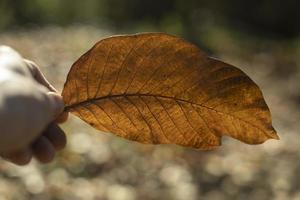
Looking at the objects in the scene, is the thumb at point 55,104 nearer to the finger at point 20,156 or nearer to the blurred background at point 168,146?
the finger at point 20,156

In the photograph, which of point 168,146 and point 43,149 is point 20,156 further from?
point 168,146

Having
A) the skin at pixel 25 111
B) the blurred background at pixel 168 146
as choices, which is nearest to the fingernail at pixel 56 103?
the skin at pixel 25 111

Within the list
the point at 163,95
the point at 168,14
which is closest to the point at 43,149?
the point at 163,95

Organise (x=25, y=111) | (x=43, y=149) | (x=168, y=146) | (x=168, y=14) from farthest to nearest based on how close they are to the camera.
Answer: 1. (x=168, y=14)
2. (x=168, y=146)
3. (x=43, y=149)
4. (x=25, y=111)

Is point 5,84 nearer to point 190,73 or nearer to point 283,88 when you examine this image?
point 190,73

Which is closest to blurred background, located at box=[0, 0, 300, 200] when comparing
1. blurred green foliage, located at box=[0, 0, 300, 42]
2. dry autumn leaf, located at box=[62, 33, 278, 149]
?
blurred green foliage, located at box=[0, 0, 300, 42]

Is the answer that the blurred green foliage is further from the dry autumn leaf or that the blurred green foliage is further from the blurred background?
the dry autumn leaf

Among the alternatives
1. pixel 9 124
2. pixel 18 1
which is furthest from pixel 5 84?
pixel 18 1
